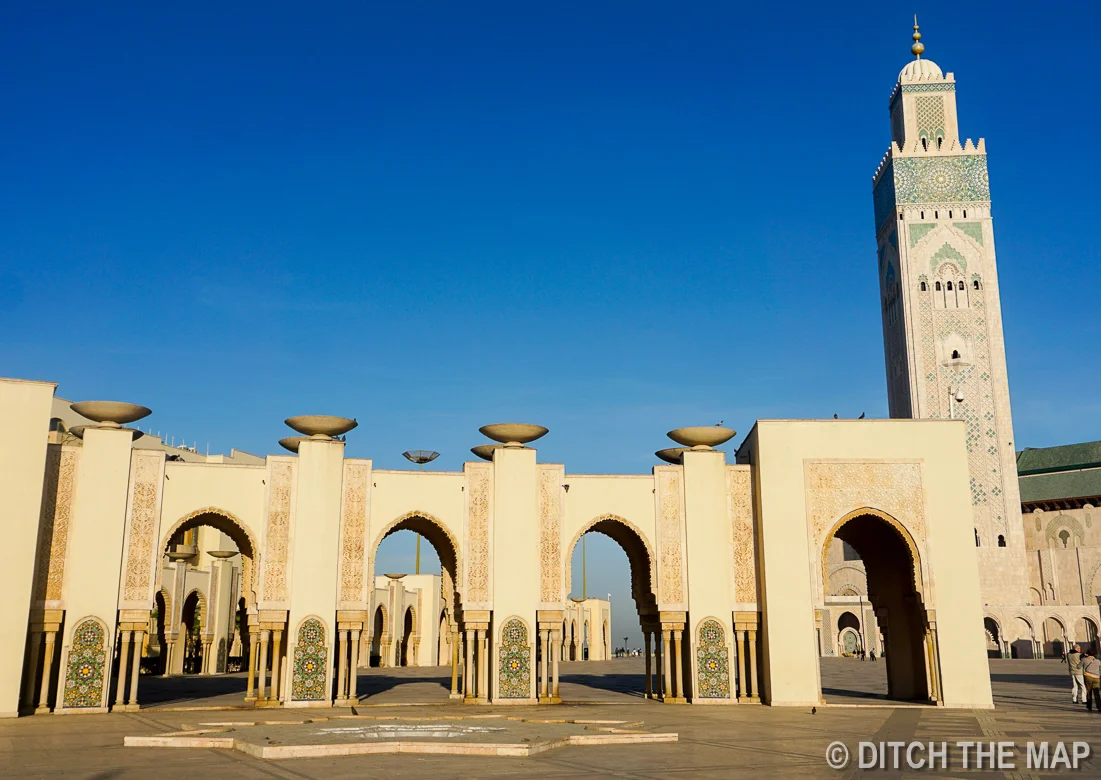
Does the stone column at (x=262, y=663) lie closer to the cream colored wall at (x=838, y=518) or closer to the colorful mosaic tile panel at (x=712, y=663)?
the colorful mosaic tile panel at (x=712, y=663)

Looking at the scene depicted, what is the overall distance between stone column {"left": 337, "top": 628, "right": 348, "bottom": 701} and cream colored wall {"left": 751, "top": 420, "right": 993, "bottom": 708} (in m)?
6.96

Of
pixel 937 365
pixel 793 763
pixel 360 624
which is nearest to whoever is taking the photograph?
pixel 793 763

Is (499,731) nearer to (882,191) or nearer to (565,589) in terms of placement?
(565,589)

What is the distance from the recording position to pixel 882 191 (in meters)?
48.6

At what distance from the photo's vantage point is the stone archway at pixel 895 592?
17.1 meters

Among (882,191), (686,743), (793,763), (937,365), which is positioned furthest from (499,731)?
(882,191)

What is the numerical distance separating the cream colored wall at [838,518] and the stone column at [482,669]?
4691 mm

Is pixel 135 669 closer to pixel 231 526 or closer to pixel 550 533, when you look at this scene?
pixel 231 526

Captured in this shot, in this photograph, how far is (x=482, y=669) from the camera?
665 inches

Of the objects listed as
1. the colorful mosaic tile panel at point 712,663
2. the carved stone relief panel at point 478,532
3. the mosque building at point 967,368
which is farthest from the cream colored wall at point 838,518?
the mosque building at point 967,368

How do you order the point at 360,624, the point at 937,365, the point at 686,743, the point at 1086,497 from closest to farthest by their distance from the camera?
the point at 686,743
the point at 360,624
the point at 937,365
the point at 1086,497

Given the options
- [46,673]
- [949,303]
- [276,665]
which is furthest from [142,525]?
[949,303]

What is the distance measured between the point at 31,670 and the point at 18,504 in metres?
2.48

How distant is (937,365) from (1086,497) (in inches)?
446
